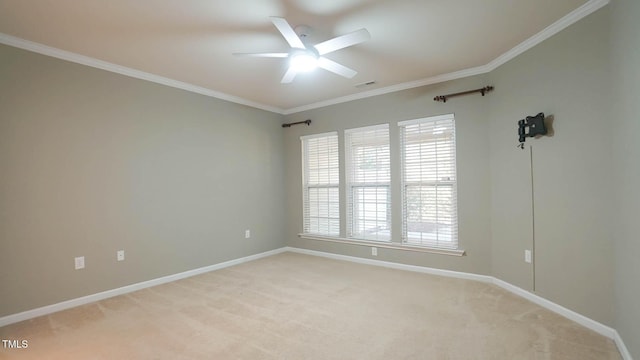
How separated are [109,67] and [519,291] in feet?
17.1

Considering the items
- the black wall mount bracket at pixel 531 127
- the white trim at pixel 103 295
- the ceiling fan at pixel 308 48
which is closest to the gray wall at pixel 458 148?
the black wall mount bracket at pixel 531 127

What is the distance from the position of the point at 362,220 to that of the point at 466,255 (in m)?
1.59

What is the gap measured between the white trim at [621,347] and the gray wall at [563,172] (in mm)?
140

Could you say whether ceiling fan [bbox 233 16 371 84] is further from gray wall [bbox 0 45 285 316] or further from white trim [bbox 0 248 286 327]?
white trim [bbox 0 248 286 327]

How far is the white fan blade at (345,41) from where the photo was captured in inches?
92.0

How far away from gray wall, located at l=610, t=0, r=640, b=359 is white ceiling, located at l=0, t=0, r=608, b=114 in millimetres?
562

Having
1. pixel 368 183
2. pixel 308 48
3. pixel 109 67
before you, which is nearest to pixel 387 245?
pixel 368 183

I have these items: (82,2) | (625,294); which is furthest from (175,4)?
(625,294)

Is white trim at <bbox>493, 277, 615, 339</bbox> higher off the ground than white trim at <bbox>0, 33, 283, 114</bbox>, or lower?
lower

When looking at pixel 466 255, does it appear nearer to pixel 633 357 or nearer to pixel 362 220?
pixel 362 220

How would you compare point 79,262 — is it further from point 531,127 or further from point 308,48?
point 531,127

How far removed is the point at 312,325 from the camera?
264 centimetres

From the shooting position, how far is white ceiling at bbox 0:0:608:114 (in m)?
2.40

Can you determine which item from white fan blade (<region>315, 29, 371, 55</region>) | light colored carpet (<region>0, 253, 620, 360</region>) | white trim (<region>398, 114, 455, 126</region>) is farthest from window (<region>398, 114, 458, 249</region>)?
white fan blade (<region>315, 29, 371, 55</region>)
